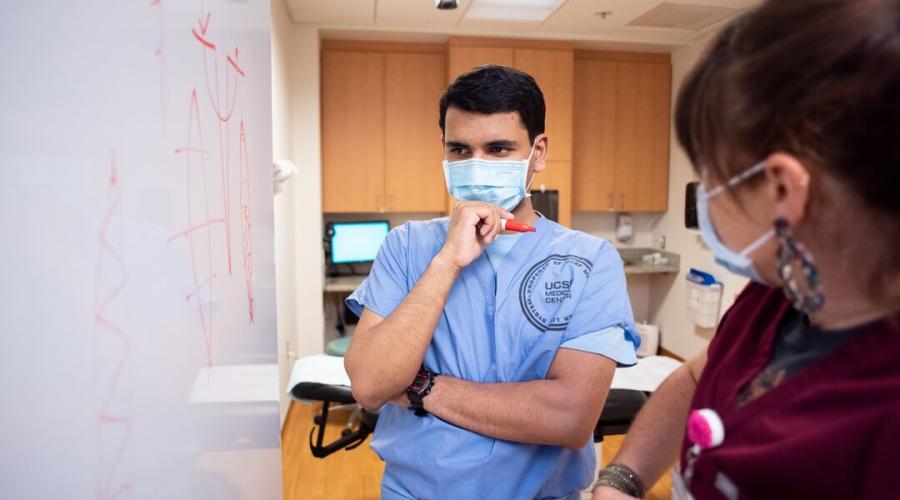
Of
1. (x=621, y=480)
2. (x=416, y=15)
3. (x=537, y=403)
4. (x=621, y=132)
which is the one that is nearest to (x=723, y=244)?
(x=621, y=480)

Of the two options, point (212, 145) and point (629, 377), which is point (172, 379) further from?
point (629, 377)

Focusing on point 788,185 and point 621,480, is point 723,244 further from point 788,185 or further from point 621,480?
point 621,480

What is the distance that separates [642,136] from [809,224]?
4.28 meters

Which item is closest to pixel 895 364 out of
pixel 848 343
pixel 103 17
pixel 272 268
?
pixel 848 343

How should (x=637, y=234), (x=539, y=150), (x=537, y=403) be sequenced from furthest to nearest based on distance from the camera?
(x=637, y=234), (x=539, y=150), (x=537, y=403)

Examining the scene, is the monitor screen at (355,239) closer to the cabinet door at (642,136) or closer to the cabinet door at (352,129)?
the cabinet door at (352,129)

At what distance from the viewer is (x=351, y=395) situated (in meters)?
2.21

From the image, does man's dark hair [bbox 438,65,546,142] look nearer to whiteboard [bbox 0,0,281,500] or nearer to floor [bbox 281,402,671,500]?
whiteboard [bbox 0,0,281,500]

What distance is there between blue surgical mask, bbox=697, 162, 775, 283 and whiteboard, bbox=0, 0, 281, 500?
591 millimetres

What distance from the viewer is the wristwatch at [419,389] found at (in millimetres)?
1003

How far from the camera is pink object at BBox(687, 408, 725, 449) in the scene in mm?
599

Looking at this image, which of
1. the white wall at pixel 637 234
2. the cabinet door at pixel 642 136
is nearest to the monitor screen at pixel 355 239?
the white wall at pixel 637 234

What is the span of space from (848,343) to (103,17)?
0.77 meters

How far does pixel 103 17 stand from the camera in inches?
20.4
